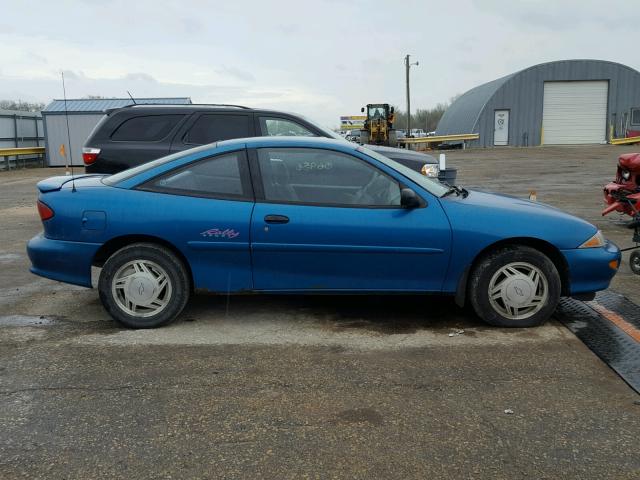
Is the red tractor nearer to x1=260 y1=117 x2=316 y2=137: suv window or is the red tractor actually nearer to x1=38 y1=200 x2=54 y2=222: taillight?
x1=260 y1=117 x2=316 y2=137: suv window

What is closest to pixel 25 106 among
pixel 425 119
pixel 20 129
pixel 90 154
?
pixel 20 129

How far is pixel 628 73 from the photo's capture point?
37.8m

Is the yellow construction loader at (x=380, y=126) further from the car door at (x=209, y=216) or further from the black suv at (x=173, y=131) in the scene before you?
the car door at (x=209, y=216)

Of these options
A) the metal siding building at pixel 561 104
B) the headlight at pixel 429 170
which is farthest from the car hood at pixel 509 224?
the metal siding building at pixel 561 104

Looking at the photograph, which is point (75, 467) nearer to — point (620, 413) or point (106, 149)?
point (620, 413)

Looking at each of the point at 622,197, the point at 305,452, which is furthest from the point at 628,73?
the point at 305,452

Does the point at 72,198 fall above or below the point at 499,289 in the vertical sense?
above

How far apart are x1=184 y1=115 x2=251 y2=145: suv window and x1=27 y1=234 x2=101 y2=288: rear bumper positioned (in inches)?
124

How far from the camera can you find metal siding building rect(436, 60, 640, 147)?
124ft

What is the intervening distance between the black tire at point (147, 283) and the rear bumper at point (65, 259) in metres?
0.15

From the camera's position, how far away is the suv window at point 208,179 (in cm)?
459

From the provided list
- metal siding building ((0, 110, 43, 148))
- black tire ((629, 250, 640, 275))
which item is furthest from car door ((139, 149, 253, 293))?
metal siding building ((0, 110, 43, 148))

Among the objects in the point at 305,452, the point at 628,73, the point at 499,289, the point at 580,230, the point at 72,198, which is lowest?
the point at 305,452

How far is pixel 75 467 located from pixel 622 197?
6.41m
